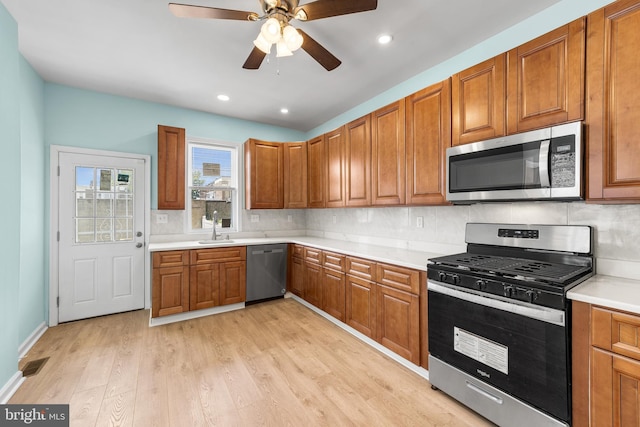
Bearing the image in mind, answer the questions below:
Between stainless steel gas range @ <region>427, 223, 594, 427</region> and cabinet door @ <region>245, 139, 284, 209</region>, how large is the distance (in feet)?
9.15

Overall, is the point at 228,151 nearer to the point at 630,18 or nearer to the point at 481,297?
the point at 481,297

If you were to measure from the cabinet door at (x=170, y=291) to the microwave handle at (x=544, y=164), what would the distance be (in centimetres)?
356

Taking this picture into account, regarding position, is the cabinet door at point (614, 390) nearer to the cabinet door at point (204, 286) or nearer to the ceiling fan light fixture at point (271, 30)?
the ceiling fan light fixture at point (271, 30)

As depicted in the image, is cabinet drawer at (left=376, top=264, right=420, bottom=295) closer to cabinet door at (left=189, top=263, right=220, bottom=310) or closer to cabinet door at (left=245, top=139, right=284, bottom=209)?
cabinet door at (left=189, top=263, right=220, bottom=310)

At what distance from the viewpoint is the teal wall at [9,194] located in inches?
77.3

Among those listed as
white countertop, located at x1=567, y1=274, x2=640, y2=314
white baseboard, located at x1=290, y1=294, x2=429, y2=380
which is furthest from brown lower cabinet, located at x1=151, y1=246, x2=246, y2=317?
white countertop, located at x1=567, y1=274, x2=640, y2=314

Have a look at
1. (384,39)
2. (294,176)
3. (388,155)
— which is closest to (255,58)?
(384,39)

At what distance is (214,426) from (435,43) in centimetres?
333

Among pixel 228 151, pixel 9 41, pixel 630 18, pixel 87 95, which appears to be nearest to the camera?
pixel 630 18

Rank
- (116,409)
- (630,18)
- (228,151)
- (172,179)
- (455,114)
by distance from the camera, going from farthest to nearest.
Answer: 1. (228,151)
2. (172,179)
3. (455,114)
4. (116,409)
5. (630,18)

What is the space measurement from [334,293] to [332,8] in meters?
2.65

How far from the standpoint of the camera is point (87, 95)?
3.38 m

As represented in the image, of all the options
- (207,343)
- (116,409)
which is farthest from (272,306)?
(116,409)

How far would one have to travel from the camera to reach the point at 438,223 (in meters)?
2.73
